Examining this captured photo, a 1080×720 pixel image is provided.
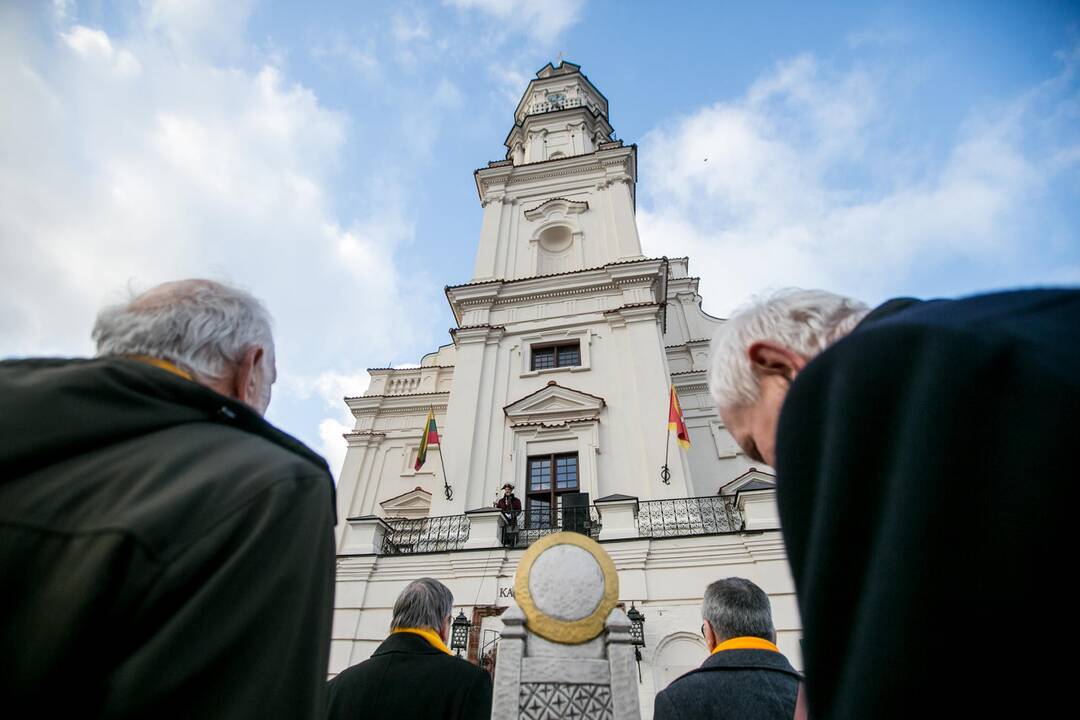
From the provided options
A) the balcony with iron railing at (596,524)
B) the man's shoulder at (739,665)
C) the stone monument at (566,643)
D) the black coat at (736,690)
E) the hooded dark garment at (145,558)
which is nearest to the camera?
the hooded dark garment at (145,558)

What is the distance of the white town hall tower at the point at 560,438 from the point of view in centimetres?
827

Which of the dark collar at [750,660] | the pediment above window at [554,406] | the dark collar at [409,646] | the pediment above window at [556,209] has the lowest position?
the dark collar at [750,660]

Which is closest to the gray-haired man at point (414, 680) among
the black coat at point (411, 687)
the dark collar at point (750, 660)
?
the black coat at point (411, 687)

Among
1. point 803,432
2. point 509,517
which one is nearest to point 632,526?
point 509,517

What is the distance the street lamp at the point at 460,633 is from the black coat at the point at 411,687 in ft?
18.3

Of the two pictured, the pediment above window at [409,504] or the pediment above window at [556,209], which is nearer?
the pediment above window at [409,504]

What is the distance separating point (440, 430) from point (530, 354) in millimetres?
4864

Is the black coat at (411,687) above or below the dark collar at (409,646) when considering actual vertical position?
below

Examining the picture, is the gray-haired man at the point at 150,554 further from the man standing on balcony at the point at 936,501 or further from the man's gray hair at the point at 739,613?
the man's gray hair at the point at 739,613

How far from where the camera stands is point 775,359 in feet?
4.45

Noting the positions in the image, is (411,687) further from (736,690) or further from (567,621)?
(736,690)

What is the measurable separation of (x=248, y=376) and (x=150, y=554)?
80 cm

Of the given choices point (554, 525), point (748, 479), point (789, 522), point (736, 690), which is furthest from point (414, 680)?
point (748, 479)

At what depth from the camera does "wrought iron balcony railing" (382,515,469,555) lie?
32.1 ft
